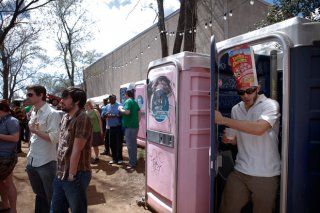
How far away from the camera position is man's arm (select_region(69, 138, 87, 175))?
2.82 metres

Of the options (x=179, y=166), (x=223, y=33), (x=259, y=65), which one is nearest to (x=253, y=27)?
(x=223, y=33)

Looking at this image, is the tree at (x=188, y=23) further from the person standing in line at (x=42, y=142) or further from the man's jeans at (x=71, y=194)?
the man's jeans at (x=71, y=194)

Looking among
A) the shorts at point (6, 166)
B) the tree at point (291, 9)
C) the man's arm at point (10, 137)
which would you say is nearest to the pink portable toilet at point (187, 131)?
the man's arm at point (10, 137)

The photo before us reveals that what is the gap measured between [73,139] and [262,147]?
5.86 feet

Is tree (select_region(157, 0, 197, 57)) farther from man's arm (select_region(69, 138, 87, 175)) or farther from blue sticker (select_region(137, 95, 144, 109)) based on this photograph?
man's arm (select_region(69, 138, 87, 175))

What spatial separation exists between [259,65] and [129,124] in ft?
12.2

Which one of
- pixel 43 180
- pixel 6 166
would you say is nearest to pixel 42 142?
pixel 43 180

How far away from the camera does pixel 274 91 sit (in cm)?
342

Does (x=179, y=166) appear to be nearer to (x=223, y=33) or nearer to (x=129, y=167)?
(x=129, y=167)

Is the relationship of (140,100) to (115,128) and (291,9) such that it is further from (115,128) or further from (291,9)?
(291,9)

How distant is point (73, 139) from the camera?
9.54 feet

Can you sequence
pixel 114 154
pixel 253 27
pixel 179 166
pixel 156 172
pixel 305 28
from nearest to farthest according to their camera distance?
pixel 305 28
pixel 179 166
pixel 156 172
pixel 114 154
pixel 253 27

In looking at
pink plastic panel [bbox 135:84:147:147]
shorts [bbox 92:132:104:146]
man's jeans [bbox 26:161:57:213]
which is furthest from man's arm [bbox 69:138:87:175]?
pink plastic panel [bbox 135:84:147:147]

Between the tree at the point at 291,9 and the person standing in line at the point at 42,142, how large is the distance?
→ 7.89 metres
